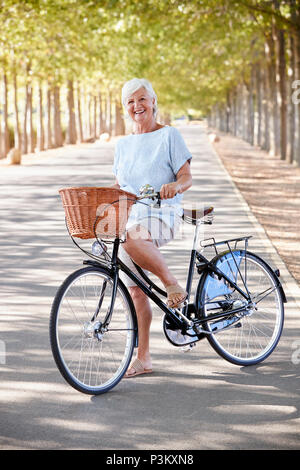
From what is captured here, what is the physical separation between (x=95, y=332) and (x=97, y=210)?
0.85m

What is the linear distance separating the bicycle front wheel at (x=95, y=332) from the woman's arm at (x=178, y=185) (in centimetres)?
62

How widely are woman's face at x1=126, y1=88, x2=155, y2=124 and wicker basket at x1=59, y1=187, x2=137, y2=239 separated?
25.7 inches

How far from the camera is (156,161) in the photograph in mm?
5426

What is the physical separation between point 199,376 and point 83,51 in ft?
109

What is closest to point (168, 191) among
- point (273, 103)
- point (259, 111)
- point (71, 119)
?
point (273, 103)

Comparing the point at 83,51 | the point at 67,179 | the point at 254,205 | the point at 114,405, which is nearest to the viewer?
the point at 114,405

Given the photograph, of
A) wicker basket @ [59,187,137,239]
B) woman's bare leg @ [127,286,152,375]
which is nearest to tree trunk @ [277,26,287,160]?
woman's bare leg @ [127,286,152,375]

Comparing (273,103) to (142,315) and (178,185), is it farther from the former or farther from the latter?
(178,185)

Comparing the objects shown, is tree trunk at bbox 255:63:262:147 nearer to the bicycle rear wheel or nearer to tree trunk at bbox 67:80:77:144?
tree trunk at bbox 67:80:77:144

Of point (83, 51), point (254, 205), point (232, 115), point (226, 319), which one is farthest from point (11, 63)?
point (232, 115)

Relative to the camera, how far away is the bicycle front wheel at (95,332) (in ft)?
17.1

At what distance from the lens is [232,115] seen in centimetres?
8144

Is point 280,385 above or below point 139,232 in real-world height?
below
